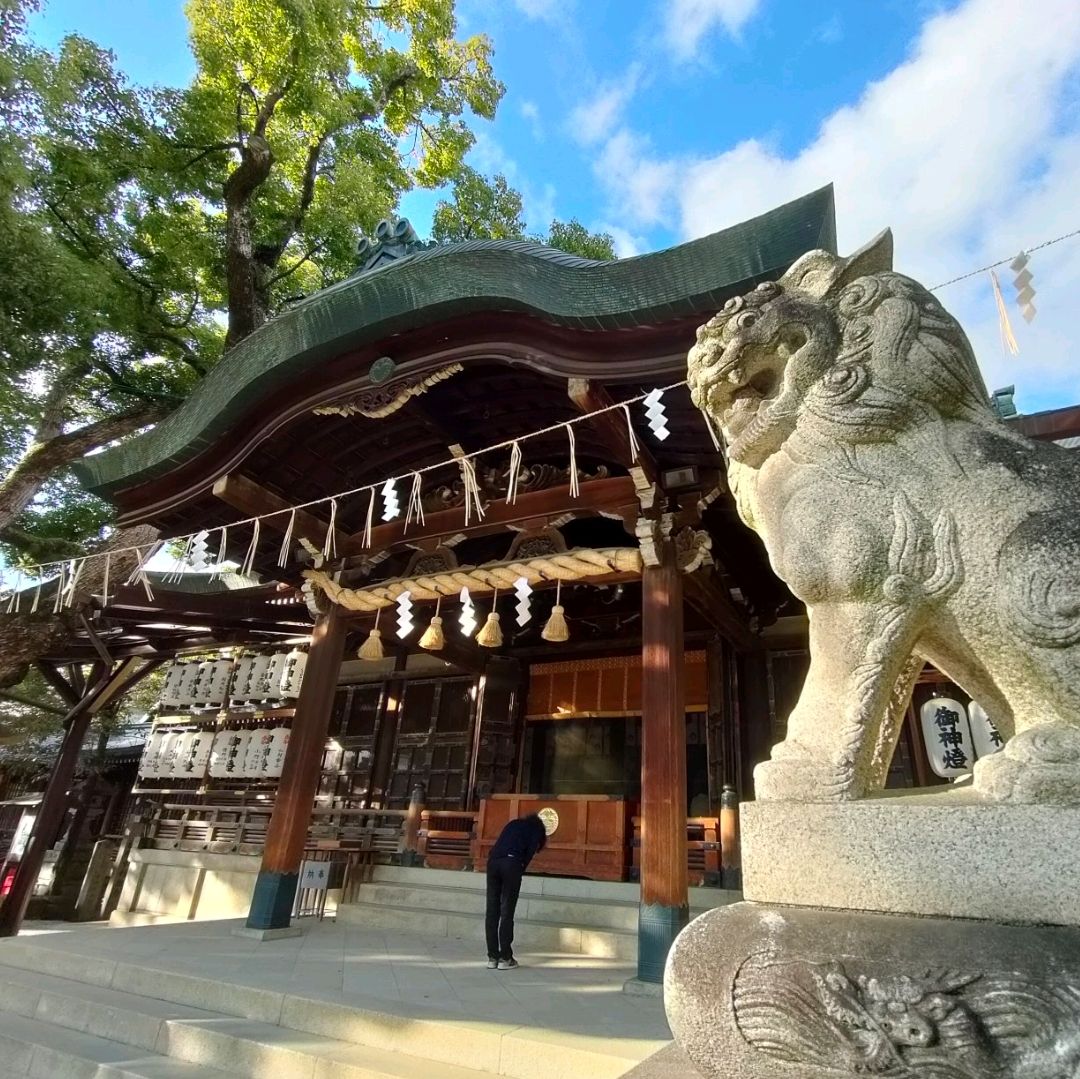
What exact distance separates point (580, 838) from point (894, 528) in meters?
6.34

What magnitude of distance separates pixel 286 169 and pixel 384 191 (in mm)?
2156

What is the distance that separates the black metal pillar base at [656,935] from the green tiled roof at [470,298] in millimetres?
3847

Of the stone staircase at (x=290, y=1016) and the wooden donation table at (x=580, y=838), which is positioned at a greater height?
the wooden donation table at (x=580, y=838)

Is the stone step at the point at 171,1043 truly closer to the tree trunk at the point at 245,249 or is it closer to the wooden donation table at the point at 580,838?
the wooden donation table at the point at 580,838

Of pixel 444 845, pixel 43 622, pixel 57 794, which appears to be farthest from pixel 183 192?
pixel 444 845

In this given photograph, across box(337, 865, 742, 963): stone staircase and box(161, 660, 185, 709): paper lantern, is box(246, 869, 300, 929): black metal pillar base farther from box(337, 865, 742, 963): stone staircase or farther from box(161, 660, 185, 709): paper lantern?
box(161, 660, 185, 709): paper lantern

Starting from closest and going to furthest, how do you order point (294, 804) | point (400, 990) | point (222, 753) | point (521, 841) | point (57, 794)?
point (400, 990), point (521, 841), point (294, 804), point (57, 794), point (222, 753)

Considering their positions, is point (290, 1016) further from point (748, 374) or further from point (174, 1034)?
point (748, 374)

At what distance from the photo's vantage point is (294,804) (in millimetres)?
6074

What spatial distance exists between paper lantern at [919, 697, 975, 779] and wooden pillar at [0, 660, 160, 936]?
1000cm

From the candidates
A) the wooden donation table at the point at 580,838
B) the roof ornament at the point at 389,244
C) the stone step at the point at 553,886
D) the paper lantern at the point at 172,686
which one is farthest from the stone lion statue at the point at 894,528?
the paper lantern at the point at 172,686

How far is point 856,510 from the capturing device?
1695 mm

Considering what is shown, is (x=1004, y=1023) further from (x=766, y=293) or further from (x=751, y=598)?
(x=751, y=598)

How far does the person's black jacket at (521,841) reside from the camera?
4848 millimetres
